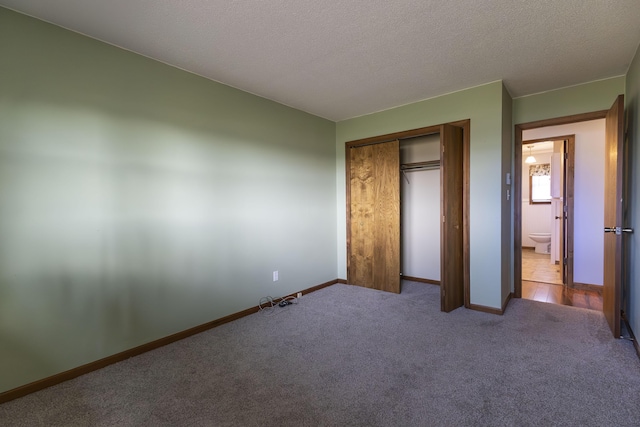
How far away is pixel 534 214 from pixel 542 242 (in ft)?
2.74

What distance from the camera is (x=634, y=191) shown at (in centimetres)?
246

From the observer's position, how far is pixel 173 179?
2615mm

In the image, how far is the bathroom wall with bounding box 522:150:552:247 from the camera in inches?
283

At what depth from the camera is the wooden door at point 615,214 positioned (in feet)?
7.88

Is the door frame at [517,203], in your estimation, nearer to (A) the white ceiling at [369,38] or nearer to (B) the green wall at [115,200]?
(A) the white ceiling at [369,38]

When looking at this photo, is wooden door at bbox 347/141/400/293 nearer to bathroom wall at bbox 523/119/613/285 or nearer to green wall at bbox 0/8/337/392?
green wall at bbox 0/8/337/392

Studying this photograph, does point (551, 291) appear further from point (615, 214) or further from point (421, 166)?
point (421, 166)

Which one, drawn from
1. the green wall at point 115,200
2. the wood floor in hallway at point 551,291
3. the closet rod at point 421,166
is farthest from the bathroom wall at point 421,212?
the green wall at point 115,200

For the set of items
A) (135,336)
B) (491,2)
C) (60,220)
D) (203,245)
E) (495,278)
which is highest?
(491,2)

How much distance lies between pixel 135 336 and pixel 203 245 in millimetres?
900

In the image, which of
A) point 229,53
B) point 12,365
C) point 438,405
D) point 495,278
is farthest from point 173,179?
point 495,278

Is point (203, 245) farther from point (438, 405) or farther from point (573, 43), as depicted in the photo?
point (573, 43)

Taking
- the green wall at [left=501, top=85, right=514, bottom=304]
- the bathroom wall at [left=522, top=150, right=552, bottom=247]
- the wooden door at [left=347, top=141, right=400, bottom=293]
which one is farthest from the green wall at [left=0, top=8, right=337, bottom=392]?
the bathroom wall at [left=522, top=150, right=552, bottom=247]

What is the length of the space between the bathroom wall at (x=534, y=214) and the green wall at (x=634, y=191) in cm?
514
